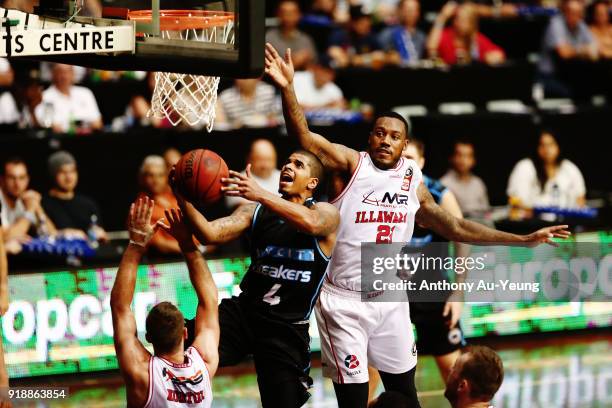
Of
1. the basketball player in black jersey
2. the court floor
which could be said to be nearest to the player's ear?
the basketball player in black jersey

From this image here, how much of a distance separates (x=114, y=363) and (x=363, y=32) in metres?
6.56

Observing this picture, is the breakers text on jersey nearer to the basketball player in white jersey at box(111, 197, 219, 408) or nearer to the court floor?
the basketball player in white jersey at box(111, 197, 219, 408)

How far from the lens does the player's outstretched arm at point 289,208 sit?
7.16m

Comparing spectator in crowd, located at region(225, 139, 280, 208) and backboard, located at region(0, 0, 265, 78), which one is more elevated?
backboard, located at region(0, 0, 265, 78)

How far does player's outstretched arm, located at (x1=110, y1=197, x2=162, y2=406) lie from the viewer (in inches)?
258

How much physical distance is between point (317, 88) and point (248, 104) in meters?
1.07

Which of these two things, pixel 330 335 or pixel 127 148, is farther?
pixel 127 148

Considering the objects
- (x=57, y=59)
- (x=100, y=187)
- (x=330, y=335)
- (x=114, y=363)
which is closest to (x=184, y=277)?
(x=114, y=363)

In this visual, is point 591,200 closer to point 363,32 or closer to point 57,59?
point 363,32

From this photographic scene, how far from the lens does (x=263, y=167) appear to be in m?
12.1

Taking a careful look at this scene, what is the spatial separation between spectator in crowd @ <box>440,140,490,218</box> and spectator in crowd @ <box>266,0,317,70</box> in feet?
8.18

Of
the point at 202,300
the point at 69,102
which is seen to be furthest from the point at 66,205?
the point at 202,300

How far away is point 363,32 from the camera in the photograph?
15.9 m

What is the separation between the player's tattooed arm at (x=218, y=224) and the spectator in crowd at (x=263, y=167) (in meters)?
3.95
